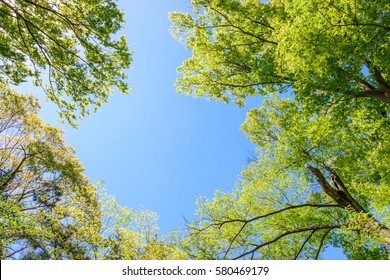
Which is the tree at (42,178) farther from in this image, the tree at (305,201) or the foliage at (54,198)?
the tree at (305,201)

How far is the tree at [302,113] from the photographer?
600 centimetres

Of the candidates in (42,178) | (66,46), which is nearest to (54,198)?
(42,178)

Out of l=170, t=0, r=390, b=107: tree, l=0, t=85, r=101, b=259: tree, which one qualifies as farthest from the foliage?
l=170, t=0, r=390, b=107: tree

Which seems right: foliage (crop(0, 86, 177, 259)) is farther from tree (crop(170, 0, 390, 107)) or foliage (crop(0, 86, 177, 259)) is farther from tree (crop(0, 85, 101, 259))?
tree (crop(170, 0, 390, 107))

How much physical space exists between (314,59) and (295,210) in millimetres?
6186

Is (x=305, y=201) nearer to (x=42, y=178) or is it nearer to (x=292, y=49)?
(x=292, y=49)

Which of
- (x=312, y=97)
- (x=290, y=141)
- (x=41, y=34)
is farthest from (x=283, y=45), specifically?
(x=41, y=34)

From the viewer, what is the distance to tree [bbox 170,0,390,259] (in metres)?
6.00

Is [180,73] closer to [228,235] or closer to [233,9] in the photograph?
[233,9]

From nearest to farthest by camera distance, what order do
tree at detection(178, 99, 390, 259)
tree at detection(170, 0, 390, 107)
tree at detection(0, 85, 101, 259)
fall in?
tree at detection(170, 0, 390, 107) < tree at detection(178, 99, 390, 259) < tree at detection(0, 85, 101, 259)

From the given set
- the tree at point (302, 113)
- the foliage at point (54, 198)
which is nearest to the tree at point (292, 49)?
the tree at point (302, 113)

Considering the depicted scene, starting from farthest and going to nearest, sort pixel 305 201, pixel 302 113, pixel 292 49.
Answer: pixel 305 201, pixel 302 113, pixel 292 49

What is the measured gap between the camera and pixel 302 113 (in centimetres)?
895

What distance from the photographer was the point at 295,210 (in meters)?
10.6
